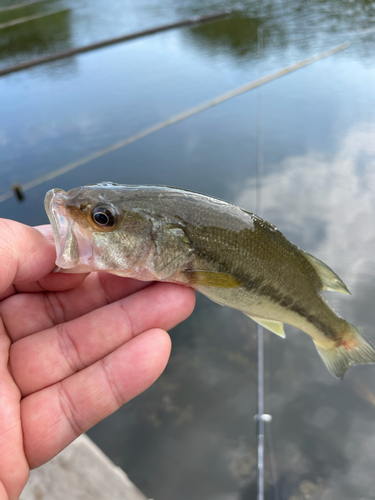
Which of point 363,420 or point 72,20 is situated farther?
point 72,20

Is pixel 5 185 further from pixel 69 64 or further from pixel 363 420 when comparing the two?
pixel 69 64

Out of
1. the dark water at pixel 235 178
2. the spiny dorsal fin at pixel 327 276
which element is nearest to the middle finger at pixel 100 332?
the spiny dorsal fin at pixel 327 276

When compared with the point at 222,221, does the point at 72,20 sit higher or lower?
higher

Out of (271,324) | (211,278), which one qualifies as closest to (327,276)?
(271,324)

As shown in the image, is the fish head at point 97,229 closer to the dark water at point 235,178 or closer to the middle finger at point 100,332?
the middle finger at point 100,332

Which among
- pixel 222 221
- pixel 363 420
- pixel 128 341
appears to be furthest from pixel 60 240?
pixel 363 420
